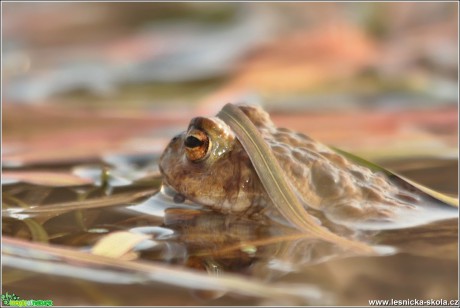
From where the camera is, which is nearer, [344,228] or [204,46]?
[344,228]

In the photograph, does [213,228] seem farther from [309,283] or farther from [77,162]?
[77,162]

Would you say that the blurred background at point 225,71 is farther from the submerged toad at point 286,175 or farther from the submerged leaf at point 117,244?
the submerged leaf at point 117,244

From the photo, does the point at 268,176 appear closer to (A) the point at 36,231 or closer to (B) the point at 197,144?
(B) the point at 197,144

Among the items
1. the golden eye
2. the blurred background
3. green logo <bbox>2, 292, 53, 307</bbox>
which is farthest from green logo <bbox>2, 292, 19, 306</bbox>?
the blurred background

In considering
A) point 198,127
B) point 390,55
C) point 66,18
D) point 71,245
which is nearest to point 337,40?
point 390,55

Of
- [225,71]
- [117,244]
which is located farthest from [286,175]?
[225,71]

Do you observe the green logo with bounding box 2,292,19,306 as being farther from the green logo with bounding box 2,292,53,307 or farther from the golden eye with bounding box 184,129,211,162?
the golden eye with bounding box 184,129,211,162
